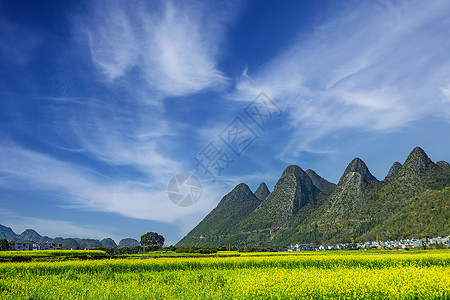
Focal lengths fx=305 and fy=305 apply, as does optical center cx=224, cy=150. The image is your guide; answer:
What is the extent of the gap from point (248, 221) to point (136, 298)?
167 m

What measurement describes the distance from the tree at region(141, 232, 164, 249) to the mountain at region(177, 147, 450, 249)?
52097 mm

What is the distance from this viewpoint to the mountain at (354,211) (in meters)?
99.6

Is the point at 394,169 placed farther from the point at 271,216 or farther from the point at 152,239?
the point at 152,239

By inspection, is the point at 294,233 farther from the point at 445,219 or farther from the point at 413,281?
the point at 413,281

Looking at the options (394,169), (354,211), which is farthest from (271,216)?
(394,169)

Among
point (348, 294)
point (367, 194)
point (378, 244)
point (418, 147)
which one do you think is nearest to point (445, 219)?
point (378, 244)

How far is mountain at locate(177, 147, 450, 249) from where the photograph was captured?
9956 centimetres

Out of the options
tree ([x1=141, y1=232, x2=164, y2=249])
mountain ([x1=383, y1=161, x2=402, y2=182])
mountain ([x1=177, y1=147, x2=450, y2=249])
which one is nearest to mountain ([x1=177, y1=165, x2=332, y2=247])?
mountain ([x1=177, y1=147, x2=450, y2=249])

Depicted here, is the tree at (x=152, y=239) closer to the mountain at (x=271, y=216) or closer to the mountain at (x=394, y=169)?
the mountain at (x=271, y=216)

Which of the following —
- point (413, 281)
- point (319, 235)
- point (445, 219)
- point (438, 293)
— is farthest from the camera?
point (319, 235)

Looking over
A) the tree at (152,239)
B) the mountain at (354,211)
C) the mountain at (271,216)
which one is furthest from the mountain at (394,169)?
the tree at (152,239)

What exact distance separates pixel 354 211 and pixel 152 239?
85.6 meters

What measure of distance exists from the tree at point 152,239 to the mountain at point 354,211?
5210 centimetres

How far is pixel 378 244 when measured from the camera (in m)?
95.4
